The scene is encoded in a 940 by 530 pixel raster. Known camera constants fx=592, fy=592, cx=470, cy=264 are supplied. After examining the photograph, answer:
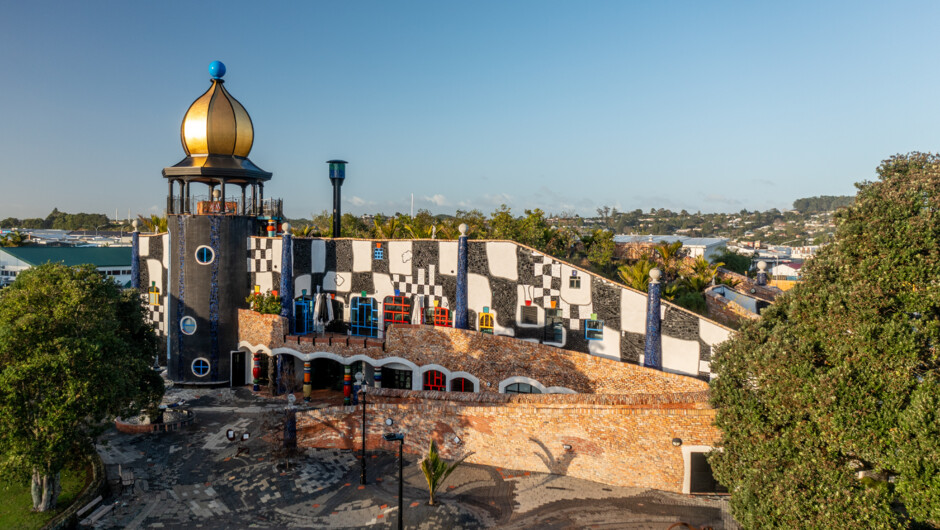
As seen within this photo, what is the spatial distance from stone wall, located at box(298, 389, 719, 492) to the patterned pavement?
40 centimetres

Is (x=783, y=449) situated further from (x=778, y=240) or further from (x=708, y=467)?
(x=778, y=240)

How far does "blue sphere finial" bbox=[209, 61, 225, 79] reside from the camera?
82.4ft

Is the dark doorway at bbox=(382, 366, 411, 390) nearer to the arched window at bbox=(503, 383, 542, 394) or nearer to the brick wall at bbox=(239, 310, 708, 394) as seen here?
the brick wall at bbox=(239, 310, 708, 394)

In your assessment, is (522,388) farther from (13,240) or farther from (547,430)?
(13,240)

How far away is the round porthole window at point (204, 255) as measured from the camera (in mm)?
24969

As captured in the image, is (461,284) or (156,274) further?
(156,274)

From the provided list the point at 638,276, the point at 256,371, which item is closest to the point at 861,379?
the point at 638,276

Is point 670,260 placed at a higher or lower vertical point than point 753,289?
higher

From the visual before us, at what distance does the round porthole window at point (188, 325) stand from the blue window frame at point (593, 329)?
16.2 metres

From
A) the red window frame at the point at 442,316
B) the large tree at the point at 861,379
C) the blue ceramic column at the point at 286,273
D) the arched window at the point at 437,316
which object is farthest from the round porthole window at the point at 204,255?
the large tree at the point at 861,379

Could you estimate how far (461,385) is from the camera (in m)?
21.8

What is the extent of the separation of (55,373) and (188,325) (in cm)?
1234

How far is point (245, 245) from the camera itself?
25734 mm

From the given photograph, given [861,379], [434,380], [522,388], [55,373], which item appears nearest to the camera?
[861,379]
